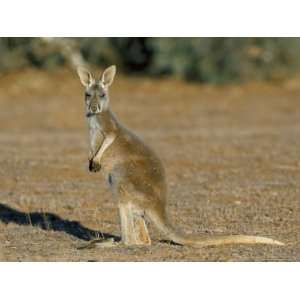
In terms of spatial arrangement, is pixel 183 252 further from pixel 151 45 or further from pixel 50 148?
pixel 151 45

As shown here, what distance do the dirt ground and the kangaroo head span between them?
3.85 ft

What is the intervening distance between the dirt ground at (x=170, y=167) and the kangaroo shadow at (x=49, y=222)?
12 millimetres

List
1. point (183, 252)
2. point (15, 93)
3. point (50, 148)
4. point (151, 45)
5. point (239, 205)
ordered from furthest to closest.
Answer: point (151, 45) < point (15, 93) < point (50, 148) < point (239, 205) < point (183, 252)

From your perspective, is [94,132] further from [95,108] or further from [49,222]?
[49,222]

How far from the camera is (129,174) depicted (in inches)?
276

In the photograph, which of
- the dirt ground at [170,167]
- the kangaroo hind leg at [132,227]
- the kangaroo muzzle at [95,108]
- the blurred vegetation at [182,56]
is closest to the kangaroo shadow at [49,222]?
the dirt ground at [170,167]

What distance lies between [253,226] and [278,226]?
0.76 ft

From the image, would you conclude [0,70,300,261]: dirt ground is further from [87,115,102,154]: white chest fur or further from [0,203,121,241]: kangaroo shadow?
[87,115,102,154]: white chest fur

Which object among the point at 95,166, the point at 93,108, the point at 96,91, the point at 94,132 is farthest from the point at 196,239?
the point at 96,91

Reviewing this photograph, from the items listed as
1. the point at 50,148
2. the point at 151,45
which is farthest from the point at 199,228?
the point at 151,45

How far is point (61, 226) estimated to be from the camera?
28.0 feet

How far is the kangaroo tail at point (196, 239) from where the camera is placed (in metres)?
6.94

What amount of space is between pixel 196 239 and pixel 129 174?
0.75m

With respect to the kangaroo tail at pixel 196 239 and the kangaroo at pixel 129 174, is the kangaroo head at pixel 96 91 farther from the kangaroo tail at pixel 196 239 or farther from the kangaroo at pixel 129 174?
the kangaroo tail at pixel 196 239
